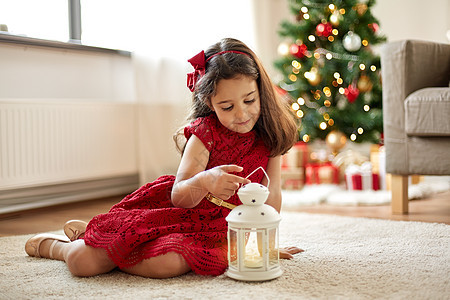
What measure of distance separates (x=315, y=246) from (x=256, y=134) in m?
0.41

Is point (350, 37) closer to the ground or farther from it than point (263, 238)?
farther from it

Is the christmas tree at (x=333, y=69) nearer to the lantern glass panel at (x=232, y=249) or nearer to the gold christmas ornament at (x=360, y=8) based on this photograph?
the gold christmas ornament at (x=360, y=8)

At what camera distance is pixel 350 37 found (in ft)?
10.8

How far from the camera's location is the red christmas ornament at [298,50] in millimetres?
3443

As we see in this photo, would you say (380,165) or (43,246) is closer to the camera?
(43,246)

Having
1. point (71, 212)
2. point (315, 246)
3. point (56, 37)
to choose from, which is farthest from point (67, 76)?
point (315, 246)

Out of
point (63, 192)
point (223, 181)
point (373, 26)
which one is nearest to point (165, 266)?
point (223, 181)

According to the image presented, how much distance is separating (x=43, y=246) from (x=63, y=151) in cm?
122

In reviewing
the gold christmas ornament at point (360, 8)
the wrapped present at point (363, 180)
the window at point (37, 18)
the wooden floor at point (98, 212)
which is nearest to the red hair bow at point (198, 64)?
the wooden floor at point (98, 212)

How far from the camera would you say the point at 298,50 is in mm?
3443

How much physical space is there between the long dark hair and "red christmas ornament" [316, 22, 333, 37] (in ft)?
5.92

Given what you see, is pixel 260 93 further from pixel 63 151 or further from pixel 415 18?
pixel 415 18

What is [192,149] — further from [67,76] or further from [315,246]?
[67,76]

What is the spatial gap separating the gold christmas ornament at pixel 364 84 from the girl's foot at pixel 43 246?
2.23 metres
